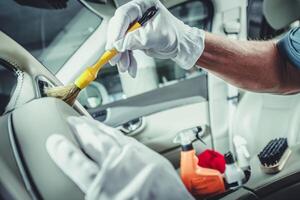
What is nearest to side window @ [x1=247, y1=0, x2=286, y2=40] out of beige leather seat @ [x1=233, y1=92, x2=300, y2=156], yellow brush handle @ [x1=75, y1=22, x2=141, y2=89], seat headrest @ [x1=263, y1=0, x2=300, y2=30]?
seat headrest @ [x1=263, y1=0, x2=300, y2=30]

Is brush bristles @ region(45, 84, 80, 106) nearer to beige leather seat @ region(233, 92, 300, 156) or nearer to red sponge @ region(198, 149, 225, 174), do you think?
red sponge @ region(198, 149, 225, 174)

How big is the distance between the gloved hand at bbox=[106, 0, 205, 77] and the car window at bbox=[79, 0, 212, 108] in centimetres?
88

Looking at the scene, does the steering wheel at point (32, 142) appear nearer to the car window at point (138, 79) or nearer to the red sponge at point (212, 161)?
the red sponge at point (212, 161)

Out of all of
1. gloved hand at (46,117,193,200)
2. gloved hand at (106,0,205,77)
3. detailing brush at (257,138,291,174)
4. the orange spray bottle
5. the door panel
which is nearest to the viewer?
gloved hand at (46,117,193,200)

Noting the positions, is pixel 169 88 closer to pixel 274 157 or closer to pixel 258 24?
pixel 258 24

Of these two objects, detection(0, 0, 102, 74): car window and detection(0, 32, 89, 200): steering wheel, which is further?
detection(0, 0, 102, 74): car window

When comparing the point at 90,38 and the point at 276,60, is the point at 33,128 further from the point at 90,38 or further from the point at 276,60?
the point at 90,38

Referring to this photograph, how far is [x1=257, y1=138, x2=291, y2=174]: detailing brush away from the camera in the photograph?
4.16 ft

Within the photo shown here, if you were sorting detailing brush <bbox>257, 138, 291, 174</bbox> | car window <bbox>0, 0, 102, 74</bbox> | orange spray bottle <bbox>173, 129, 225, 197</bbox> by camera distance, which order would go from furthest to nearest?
car window <bbox>0, 0, 102, 74</bbox> → orange spray bottle <bbox>173, 129, 225, 197</bbox> → detailing brush <bbox>257, 138, 291, 174</bbox>

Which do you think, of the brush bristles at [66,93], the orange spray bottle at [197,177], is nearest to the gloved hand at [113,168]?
the brush bristles at [66,93]

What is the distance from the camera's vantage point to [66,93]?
34.2 inches

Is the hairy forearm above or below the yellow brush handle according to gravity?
below

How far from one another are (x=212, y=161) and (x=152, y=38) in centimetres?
89

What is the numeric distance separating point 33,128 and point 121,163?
8.2 inches
